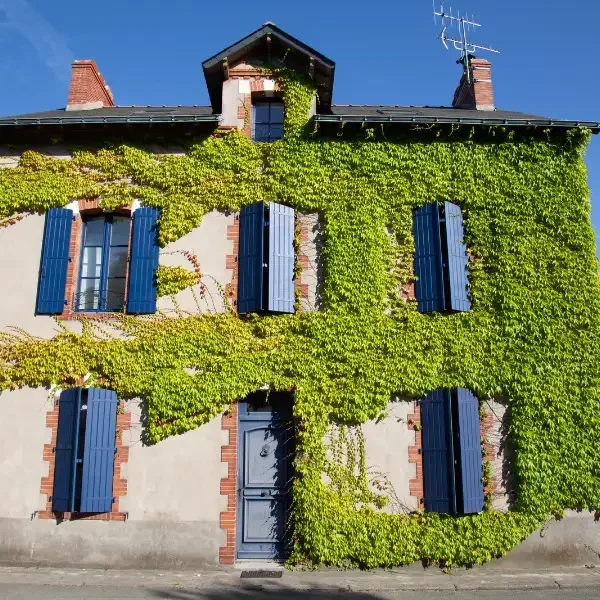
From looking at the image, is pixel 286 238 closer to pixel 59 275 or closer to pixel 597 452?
pixel 59 275

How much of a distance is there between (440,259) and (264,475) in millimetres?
4061

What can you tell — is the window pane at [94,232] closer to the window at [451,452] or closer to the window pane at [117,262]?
the window pane at [117,262]

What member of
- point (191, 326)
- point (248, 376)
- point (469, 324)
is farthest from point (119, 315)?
point (469, 324)

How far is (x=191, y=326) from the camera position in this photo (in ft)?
27.6

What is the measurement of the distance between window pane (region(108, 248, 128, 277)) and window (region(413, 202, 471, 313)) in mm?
4517

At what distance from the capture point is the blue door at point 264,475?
26.0 ft

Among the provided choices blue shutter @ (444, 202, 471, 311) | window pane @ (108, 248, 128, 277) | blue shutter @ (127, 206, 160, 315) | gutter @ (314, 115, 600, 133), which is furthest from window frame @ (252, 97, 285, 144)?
blue shutter @ (444, 202, 471, 311)

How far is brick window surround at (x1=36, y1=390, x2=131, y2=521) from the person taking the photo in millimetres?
7859

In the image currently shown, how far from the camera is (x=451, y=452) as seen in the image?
7.77 meters

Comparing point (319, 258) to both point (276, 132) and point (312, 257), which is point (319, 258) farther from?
point (276, 132)

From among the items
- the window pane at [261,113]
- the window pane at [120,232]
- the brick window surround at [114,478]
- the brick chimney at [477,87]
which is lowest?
the brick window surround at [114,478]

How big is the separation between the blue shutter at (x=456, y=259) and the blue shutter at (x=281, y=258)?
7.66ft

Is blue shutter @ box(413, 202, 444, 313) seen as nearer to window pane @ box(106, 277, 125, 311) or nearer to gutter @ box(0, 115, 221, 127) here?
gutter @ box(0, 115, 221, 127)

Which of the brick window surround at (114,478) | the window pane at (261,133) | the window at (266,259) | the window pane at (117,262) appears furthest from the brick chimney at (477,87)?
the brick window surround at (114,478)
